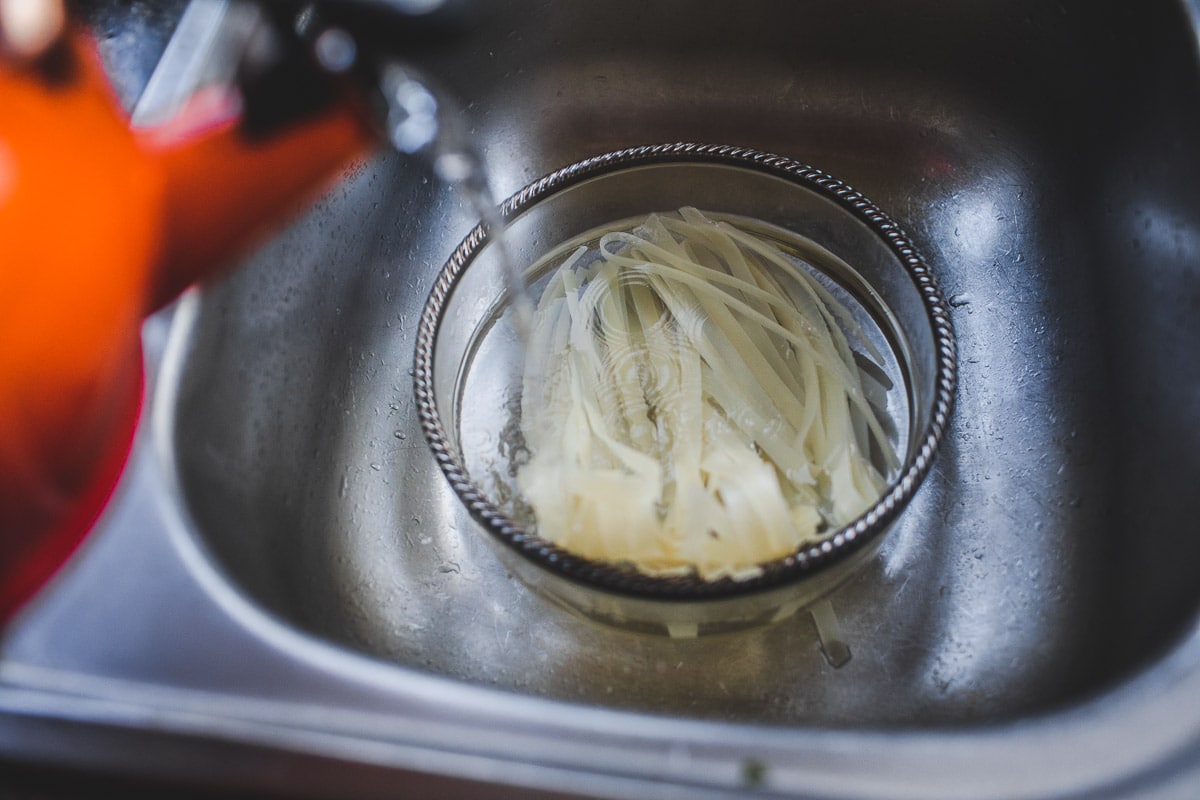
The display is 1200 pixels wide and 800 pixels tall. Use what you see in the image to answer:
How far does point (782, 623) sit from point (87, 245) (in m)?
0.62

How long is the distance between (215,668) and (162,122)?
0.43 meters

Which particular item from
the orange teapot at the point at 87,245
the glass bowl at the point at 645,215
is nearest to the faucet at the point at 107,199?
the orange teapot at the point at 87,245

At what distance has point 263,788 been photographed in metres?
0.52

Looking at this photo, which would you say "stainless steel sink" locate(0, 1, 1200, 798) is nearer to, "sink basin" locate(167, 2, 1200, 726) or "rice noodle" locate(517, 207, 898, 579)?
"sink basin" locate(167, 2, 1200, 726)

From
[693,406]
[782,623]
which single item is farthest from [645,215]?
[782,623]

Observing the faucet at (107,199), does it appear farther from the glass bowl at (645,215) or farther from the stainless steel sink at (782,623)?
the glass bowl at (645,215)

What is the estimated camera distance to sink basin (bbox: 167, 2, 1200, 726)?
70 centimetres

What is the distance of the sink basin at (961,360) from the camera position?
27.7 inches

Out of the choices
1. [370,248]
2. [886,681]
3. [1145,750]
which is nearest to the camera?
[1145,750]

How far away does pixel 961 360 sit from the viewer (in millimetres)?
884

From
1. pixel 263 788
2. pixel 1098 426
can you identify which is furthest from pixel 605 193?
pixel 263 788

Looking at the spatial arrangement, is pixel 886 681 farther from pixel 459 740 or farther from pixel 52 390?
pixel 52 390

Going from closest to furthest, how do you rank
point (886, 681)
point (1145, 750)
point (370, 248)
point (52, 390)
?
point (1145, 750)
point (52, 390)
point (886, 681)
point (370, 248)

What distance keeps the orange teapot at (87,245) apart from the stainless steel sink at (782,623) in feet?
0.09
